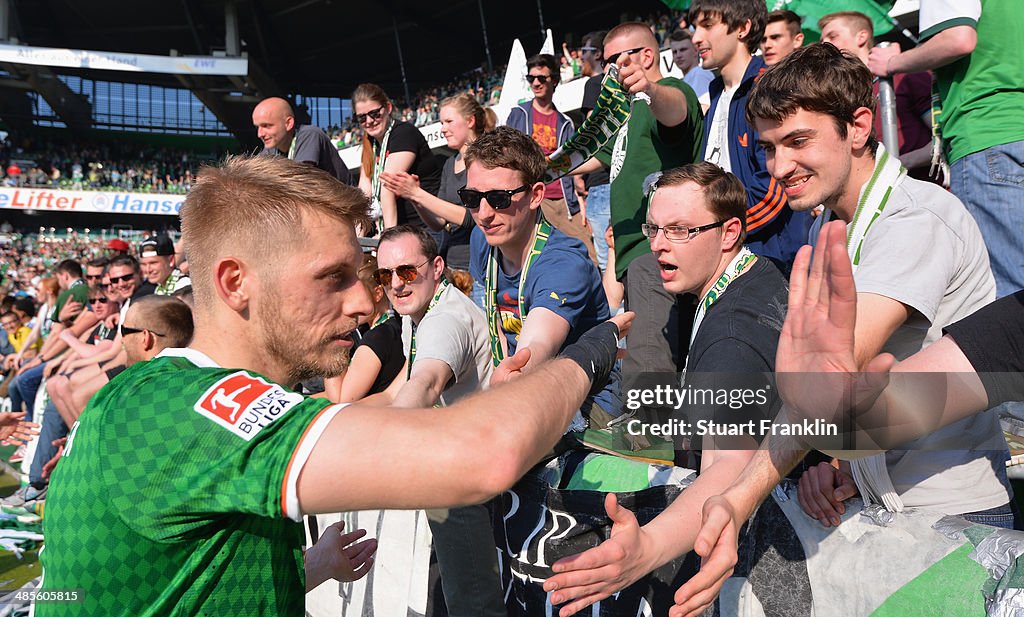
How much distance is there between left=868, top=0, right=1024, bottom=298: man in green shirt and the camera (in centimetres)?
349

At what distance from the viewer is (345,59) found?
44.3 metres

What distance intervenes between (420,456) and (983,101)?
3.57 m

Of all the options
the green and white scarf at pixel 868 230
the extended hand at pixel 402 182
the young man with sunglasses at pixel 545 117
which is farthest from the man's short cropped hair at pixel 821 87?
the young man with sunglasses at pixel 545 117

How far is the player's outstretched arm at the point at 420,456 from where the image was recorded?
1456 millimetres

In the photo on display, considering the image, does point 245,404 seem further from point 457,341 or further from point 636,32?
point 636,32

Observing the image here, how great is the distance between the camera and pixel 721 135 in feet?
14.9

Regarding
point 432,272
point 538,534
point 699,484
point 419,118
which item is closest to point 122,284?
point 432,272

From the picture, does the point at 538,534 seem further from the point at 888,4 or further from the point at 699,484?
the point at 888,4

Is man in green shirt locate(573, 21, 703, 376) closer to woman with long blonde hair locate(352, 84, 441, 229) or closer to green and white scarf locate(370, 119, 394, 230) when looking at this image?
woman with long blonde hair locate(352, 84, 441, 229)

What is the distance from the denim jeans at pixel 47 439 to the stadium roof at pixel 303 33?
2885 centimetres

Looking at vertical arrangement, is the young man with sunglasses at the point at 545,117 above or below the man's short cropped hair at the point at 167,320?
above

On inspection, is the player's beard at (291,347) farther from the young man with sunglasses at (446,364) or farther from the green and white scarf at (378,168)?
the green and white scarf at (378,168)

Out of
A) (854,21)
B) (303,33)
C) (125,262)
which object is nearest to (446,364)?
(854,21)

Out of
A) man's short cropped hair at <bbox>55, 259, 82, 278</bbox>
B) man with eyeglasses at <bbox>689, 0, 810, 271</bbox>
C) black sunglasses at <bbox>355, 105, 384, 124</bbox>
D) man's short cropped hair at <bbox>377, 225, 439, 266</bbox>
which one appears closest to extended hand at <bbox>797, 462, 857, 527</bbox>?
man with eyeglasses at <bbox>689, 0, 810, 271</bbox>
